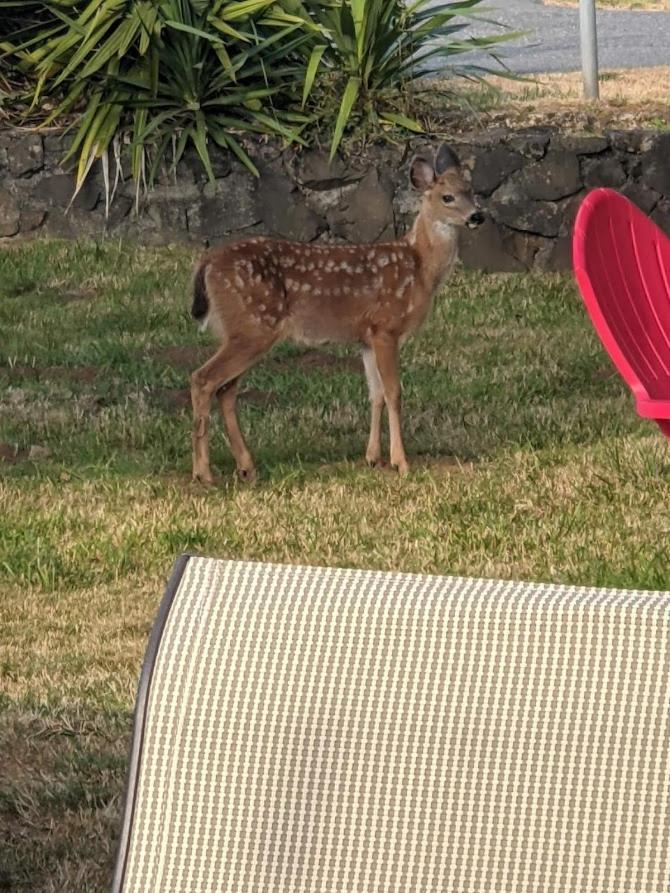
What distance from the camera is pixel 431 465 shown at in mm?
8375

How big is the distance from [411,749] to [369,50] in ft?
36.2

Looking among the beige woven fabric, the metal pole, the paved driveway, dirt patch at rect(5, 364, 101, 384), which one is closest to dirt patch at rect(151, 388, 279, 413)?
dirt patch at rect(5, 364, 101, 384)

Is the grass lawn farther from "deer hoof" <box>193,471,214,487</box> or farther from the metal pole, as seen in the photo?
the metal pole

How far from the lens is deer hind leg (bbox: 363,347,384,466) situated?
8.31 meters

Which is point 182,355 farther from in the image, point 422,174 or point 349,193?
point 349,193

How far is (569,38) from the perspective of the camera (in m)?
19.8

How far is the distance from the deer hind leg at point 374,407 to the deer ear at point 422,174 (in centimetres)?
88

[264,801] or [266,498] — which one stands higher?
[264,801]

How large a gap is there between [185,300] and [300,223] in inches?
52.2

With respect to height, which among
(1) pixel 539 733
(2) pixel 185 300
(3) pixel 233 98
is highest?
(1) pixel 539 733

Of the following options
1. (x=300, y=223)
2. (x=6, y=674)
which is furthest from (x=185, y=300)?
(x=6, y=674)

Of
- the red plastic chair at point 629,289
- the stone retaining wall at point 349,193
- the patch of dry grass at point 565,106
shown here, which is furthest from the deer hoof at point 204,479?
the patch of dry grass at point 565,106

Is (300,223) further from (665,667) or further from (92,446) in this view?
(665,667)

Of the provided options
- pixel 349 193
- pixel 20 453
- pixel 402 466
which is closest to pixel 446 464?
pixel 402 466
